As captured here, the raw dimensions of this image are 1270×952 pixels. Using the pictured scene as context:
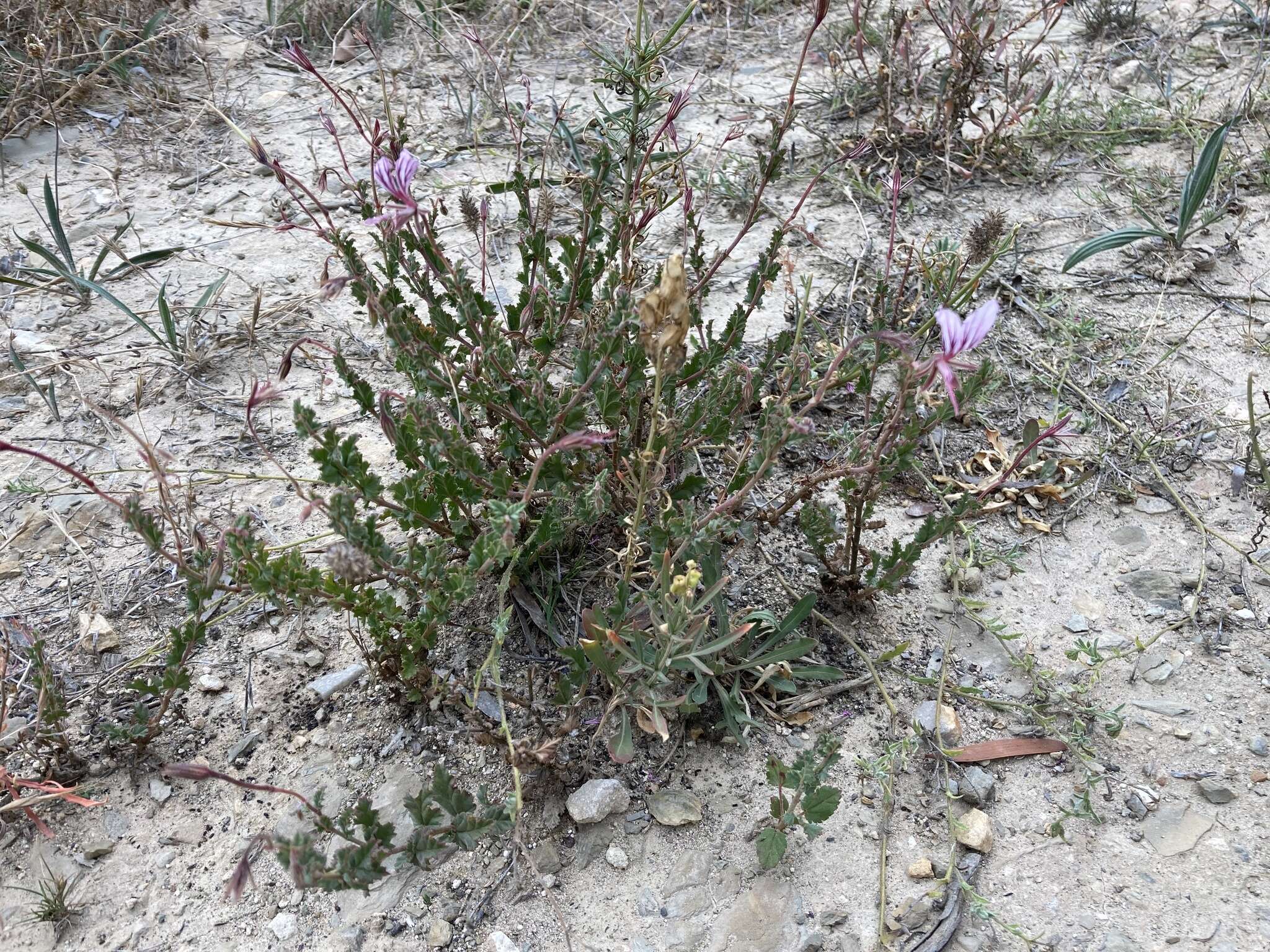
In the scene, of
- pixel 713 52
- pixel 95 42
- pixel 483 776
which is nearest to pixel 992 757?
pixel 483 776

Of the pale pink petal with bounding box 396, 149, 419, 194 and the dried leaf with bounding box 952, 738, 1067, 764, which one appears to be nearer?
the pale pink petal with bounding box 396, 149, 419, 194

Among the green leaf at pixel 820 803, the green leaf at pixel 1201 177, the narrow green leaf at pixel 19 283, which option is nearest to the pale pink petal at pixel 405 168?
the green leaf at pixel 820 803

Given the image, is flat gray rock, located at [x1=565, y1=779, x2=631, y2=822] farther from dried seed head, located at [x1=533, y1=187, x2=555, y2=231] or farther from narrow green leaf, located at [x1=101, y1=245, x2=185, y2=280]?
narrow green leaf, located at [x1=101, y1=245, x2=185, y2=280]

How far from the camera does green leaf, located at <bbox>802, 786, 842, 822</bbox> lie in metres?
1.74

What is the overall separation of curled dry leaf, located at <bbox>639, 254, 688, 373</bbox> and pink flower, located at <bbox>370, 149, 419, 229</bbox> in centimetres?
52

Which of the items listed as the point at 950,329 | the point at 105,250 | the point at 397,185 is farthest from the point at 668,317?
the point at 105,250


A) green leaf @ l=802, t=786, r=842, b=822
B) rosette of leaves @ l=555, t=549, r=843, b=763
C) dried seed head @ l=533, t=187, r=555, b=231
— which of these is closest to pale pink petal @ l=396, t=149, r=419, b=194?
dried seed head @ l=533, t=187, r=555, b=231

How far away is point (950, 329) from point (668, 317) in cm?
45

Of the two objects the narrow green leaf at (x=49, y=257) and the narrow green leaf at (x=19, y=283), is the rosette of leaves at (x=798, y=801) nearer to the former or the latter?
the narrow green leaf at (x=49, y=257)

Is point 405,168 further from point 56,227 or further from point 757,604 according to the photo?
point 56,227

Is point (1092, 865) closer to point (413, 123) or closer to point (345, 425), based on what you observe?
point (345, 425)

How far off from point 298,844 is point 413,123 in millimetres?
3153

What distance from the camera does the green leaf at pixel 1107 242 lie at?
2.96 meters

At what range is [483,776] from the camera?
6.25 feet
